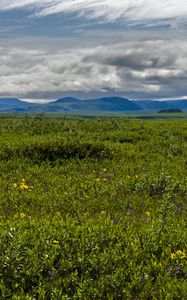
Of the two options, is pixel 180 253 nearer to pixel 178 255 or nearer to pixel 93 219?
pixel 178 255

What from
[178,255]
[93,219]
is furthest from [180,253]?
[93,219]

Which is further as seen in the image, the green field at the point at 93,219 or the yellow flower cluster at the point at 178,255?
the yellow flower cluster at the point at 178,255

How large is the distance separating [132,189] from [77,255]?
6290 mm

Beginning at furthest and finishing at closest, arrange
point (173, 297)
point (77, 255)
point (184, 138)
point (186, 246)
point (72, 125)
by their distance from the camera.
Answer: point (72, 125) → point (184, 138) → point (186, 246) → point (77, 255) → point (173, 297)

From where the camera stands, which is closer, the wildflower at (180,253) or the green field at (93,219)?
the green field at (93,219)

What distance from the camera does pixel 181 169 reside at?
607 inches

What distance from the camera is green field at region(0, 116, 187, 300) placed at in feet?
18.7

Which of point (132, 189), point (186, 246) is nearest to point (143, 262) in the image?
point (186, 246)

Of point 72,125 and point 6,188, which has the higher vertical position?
point 72,125

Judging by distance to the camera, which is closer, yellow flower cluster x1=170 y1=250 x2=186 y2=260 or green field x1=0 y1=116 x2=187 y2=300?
green field x1=0 y1=116 x2=187 y2=300

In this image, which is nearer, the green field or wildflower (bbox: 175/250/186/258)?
the green field

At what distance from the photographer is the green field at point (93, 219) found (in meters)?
5.71

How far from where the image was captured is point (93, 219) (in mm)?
8719

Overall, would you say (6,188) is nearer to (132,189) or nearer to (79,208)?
(79,208)
